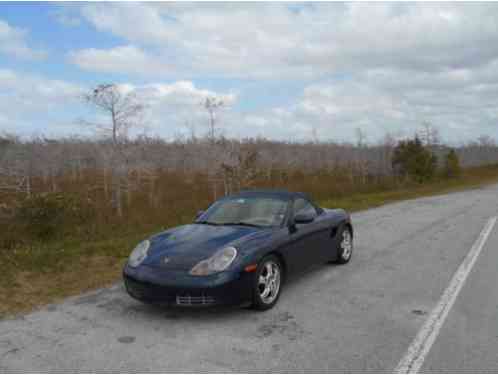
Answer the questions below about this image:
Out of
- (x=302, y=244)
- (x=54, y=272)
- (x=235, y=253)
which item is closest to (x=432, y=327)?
(x=302, y=244)

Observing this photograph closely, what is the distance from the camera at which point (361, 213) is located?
556 inches

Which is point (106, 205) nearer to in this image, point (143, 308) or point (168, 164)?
point (143, 308)

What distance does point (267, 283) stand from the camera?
493 cm

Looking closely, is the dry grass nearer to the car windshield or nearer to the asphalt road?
the asphalt road

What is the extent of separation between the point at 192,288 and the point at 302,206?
246 cm

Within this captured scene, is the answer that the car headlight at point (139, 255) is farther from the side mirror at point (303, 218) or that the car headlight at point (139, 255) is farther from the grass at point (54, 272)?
the side mirror at point (303, 218)

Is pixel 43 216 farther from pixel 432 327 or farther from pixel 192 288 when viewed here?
pixel 432 327

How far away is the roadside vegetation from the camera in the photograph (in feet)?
22.6

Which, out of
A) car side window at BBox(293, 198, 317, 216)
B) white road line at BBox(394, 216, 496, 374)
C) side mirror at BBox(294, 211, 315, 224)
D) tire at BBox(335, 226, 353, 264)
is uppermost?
car side window at BBox(293, 198, 317, 216)

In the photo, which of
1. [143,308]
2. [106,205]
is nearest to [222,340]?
[143,308]

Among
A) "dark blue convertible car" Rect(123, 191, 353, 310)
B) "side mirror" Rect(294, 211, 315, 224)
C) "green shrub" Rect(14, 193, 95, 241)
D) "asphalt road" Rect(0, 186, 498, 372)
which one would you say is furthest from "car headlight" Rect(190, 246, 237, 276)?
"green shrub" Rect(14, 193, 95, 241)

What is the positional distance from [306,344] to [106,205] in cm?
1434

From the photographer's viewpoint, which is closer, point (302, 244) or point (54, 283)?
point (302, 244)

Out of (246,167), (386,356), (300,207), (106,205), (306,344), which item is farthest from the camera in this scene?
(246,167)
